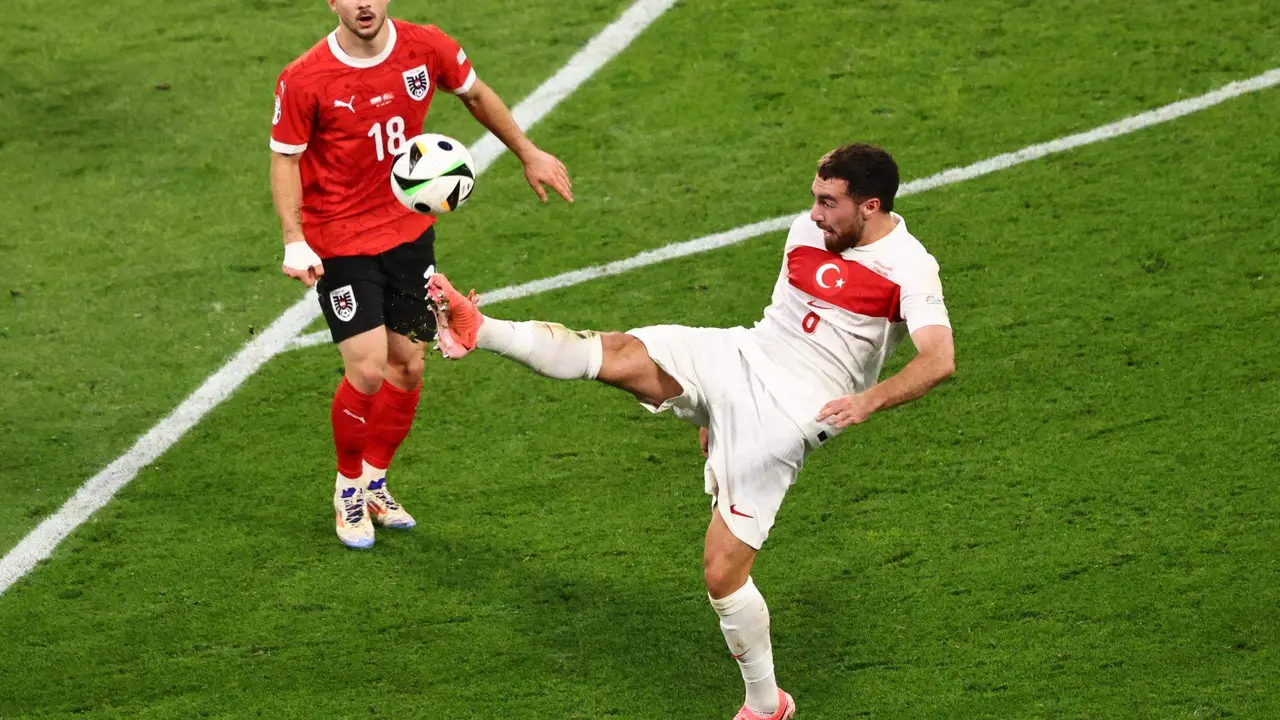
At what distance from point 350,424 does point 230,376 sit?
145 centimetres

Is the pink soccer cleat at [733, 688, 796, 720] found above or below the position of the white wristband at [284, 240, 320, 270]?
below

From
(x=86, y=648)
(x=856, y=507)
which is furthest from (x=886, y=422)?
(x=86, y=648)

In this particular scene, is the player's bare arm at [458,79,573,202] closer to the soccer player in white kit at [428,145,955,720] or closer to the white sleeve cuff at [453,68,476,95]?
the white sleeve cuff at [453,68,476,95]

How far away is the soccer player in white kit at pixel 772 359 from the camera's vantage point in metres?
5.12

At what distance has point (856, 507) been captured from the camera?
6.38 m

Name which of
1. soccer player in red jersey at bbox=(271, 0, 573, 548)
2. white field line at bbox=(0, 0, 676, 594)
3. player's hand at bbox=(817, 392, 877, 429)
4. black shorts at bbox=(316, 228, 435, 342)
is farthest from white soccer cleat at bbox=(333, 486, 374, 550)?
player's hand at bbox=(817, 392, 877, 429)

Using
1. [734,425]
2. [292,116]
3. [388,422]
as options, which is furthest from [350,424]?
[734,425]

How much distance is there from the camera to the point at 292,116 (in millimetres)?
5793

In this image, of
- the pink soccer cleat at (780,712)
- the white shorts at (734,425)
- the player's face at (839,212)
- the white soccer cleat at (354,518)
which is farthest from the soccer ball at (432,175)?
the pink soccer cleat at (780,712)

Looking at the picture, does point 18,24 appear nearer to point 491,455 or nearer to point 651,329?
point 491,455

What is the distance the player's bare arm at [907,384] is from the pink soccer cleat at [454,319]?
102 cm

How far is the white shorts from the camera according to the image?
5180mm

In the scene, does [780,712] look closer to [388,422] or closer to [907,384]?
[907,384]

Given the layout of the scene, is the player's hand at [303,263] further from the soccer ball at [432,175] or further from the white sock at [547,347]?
the white sock at [547,347]
